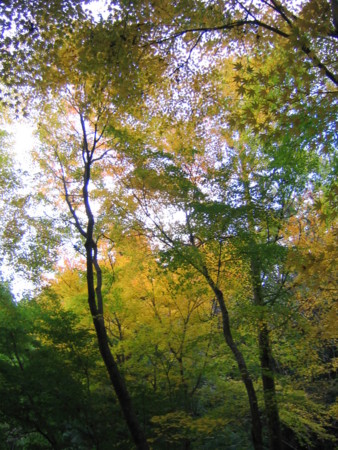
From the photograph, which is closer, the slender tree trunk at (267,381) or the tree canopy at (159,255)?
the tree canopy at (159,255)

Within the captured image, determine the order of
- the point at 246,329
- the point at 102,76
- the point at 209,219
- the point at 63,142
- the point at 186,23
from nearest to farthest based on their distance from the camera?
the point at 186,23
the point at 102,76
the point at 209,219
the point at 246,329
the point at 63,142

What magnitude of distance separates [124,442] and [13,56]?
8.02 m

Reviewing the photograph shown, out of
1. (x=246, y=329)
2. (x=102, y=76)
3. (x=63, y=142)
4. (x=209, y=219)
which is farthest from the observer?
(x=63, y=142)

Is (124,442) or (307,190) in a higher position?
(307,190)

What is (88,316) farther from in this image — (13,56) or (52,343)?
(13,56)

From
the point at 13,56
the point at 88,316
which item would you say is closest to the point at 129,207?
the point at 88,316

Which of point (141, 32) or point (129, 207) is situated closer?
point (141, 32)

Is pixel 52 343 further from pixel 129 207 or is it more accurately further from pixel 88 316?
pixel 129 207

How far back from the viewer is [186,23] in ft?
13.6

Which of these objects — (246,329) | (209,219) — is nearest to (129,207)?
(209,219)

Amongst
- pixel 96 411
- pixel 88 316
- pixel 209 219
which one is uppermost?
pixel 209 219

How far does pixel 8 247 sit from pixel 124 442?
581 cm

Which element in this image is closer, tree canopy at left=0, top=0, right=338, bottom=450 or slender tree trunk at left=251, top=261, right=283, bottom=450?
tree canopy at left=0, top=0, right=338, bottom=450

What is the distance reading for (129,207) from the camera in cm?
870
